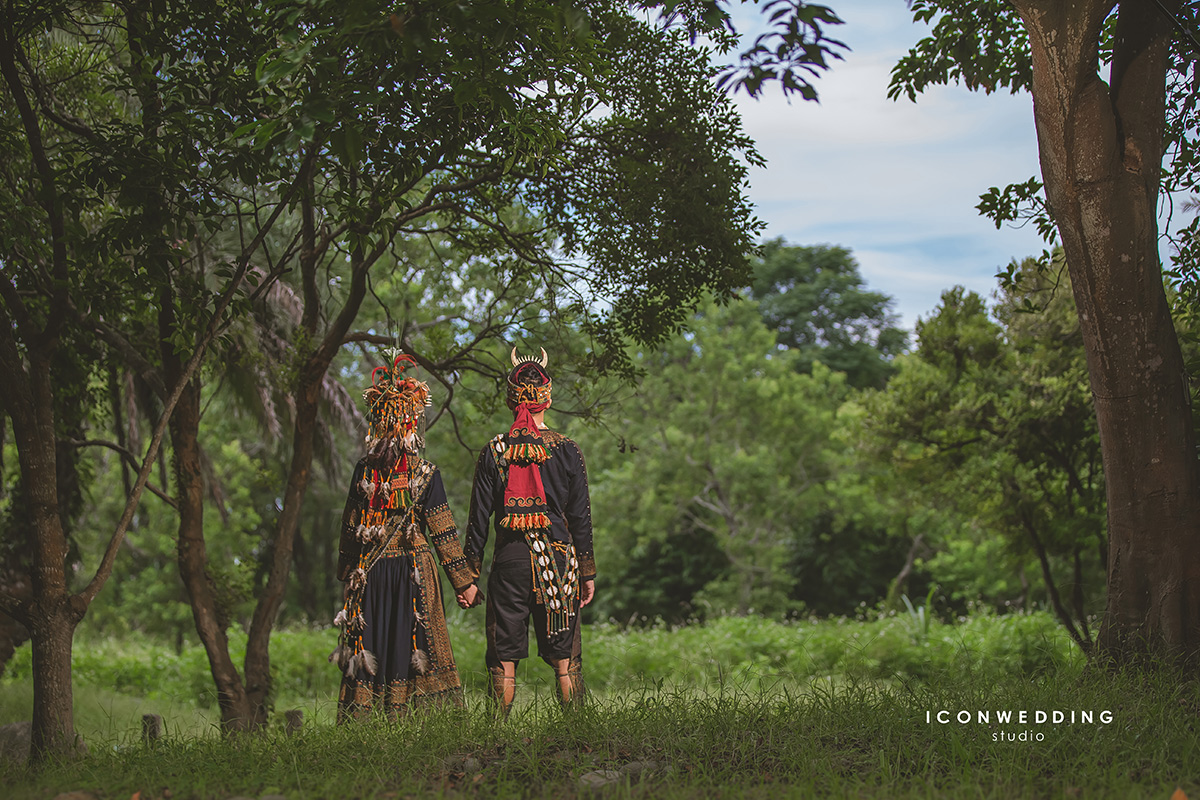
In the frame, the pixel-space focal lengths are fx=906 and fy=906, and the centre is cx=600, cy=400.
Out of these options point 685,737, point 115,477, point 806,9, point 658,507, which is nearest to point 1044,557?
point 685,737

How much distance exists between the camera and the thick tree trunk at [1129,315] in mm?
4836

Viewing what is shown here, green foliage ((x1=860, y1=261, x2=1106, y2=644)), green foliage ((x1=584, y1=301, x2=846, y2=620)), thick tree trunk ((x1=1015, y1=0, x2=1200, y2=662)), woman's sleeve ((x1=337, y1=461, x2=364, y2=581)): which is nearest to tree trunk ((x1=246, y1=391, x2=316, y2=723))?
woman's sleeve ((x1=337, y1=461, x2=364, y2=581))

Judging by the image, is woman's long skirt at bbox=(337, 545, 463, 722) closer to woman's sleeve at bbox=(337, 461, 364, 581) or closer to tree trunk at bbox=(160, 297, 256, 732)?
woman's sleeve at bbox=(337, 461, 364, 581)

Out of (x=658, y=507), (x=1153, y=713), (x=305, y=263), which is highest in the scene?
(x=305, y=263)

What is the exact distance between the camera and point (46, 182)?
4.88m

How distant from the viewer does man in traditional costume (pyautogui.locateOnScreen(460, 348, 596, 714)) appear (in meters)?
5.32

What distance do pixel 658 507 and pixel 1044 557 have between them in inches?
447

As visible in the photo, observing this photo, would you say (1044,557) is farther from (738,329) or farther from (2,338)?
(738,329)

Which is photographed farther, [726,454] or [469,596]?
[726,454]

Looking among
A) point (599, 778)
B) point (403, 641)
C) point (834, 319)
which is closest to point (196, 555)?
point (403, 641)

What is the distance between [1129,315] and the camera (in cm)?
489

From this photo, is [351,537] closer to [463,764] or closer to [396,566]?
[396,566]

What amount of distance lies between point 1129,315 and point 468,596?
402 cm

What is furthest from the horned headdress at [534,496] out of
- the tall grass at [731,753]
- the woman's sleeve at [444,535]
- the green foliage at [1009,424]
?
the green foliage at [1009,424]
